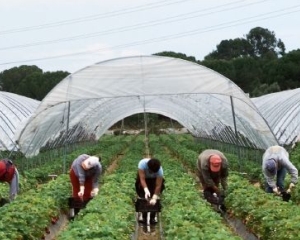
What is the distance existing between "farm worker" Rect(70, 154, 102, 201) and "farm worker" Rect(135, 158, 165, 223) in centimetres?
82

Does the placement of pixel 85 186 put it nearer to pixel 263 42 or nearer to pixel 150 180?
pixel 150 180

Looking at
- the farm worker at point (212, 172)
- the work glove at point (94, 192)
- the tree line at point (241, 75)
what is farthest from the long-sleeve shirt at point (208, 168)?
the tree line at point (241, 75)

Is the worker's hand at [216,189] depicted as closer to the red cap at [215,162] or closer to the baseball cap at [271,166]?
the red cap at [215,162]

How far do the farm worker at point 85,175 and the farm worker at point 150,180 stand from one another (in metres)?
0.82

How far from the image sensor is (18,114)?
86.5 feet

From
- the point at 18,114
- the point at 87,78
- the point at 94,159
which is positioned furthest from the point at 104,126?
the point at 94,159

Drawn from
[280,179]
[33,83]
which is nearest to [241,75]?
[33,83]

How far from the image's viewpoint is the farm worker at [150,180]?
10.2 m

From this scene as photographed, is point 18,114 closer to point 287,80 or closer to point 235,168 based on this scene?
point 235,168

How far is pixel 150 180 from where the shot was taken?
1069cm

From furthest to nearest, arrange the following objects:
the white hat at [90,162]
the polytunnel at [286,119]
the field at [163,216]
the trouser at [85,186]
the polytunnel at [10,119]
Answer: the polytunnel at [10,119] → the polytunnel at [286,119] → the trouser at [85,186] → the white hat at [90,162] → the field at [163,216]

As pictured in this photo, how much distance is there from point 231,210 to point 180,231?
12.2 ft

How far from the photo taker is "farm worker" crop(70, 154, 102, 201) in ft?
35.3

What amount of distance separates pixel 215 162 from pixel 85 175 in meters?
2.36
